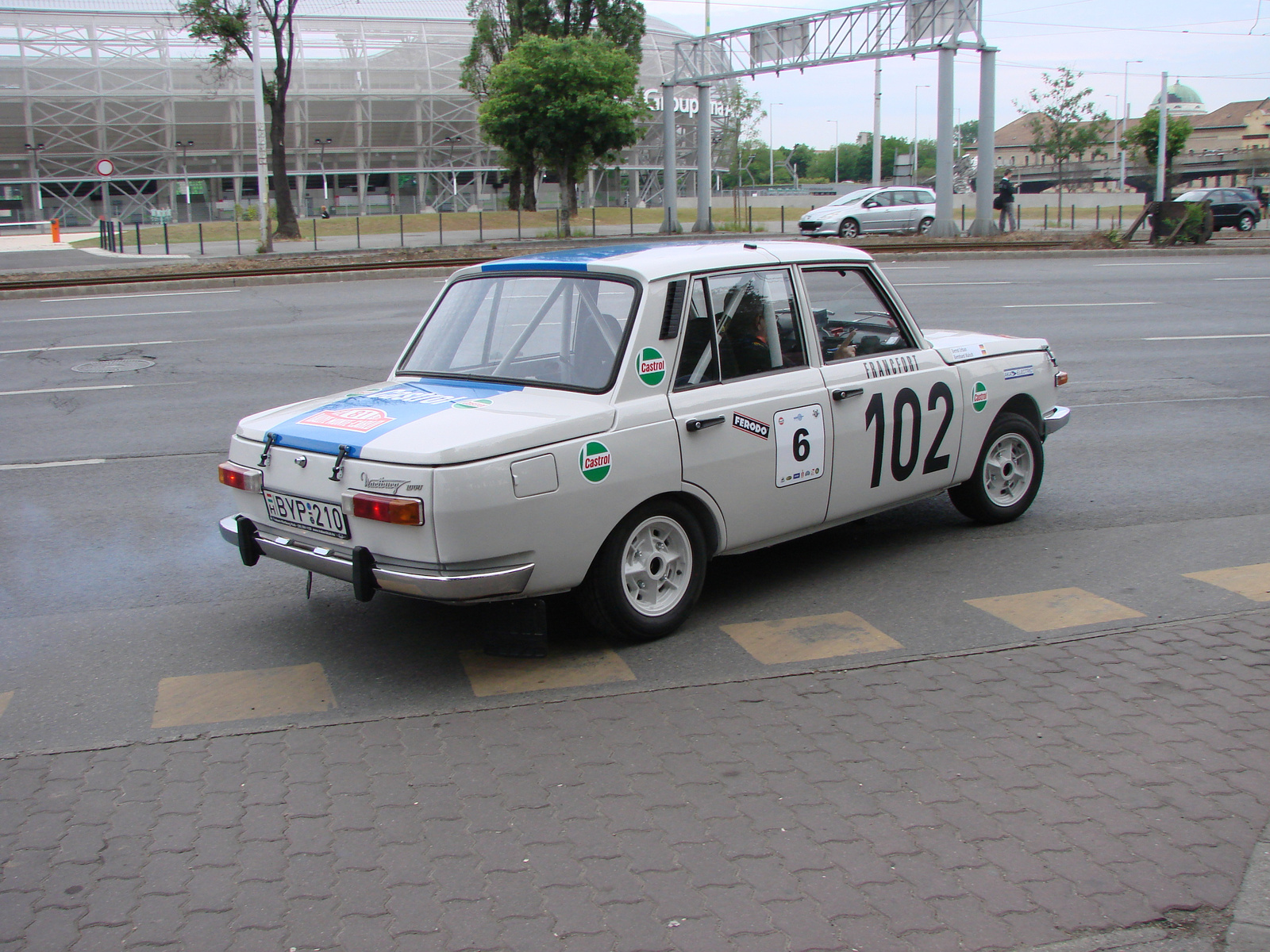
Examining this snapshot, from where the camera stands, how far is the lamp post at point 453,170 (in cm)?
6537

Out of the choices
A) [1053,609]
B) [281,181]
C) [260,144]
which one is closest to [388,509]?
[1053,609]

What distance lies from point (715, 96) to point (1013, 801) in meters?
77.8

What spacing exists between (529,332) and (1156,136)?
221 feet

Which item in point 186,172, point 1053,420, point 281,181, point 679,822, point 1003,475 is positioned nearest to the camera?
point 679,822

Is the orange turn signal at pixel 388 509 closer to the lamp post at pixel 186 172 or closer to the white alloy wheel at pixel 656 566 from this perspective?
the white alloy wheel at pixel 656 566

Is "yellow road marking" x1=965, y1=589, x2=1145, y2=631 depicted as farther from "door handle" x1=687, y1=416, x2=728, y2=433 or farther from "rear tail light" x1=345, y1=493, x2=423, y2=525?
"rear tail light" x1=345, y1=493, x2=423, y2=525

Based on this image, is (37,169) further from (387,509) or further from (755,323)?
(387,509)

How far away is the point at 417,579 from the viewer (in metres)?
4.26

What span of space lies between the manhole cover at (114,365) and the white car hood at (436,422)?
859cm

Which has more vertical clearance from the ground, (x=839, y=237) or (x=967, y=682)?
(x=839, y=237)

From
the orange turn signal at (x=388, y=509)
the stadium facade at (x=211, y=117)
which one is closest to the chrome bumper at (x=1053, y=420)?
the orange turn signal at (x=388, y=509)

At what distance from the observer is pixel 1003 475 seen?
672 cm

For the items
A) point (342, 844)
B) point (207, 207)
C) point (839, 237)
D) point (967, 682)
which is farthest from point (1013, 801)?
point (207, 207)

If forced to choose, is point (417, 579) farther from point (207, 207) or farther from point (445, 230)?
point (207, 207)
